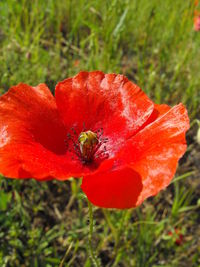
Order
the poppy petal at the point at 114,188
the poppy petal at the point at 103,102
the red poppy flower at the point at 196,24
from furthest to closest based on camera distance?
the red poppy flower at the point at 196,24 → the poppy petal at the point at 103,102 → the poppy petal at the point at 114,188

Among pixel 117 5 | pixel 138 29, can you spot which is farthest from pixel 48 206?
pixel 138 29

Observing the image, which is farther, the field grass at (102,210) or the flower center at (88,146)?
the field grass at (102,210)

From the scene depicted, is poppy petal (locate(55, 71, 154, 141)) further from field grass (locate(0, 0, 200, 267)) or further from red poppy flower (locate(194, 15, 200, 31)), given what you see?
red poppy flower (locate(194, 15, 200, 31))

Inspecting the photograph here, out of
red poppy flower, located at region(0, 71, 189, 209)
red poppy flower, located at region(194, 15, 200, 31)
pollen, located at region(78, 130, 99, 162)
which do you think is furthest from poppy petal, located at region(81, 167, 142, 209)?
red poppy flower, located at region(194, 15, 200, 31)

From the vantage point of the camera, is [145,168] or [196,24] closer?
[145,168]

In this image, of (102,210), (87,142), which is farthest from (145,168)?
(102,210)

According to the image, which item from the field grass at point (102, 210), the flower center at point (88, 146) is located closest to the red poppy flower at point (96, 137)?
the flower center at point (88, 146)

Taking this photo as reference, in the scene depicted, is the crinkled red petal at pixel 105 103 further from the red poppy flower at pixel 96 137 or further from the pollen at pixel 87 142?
the pollen at pixel 87 142

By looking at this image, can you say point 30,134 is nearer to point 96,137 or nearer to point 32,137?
point 32,137
